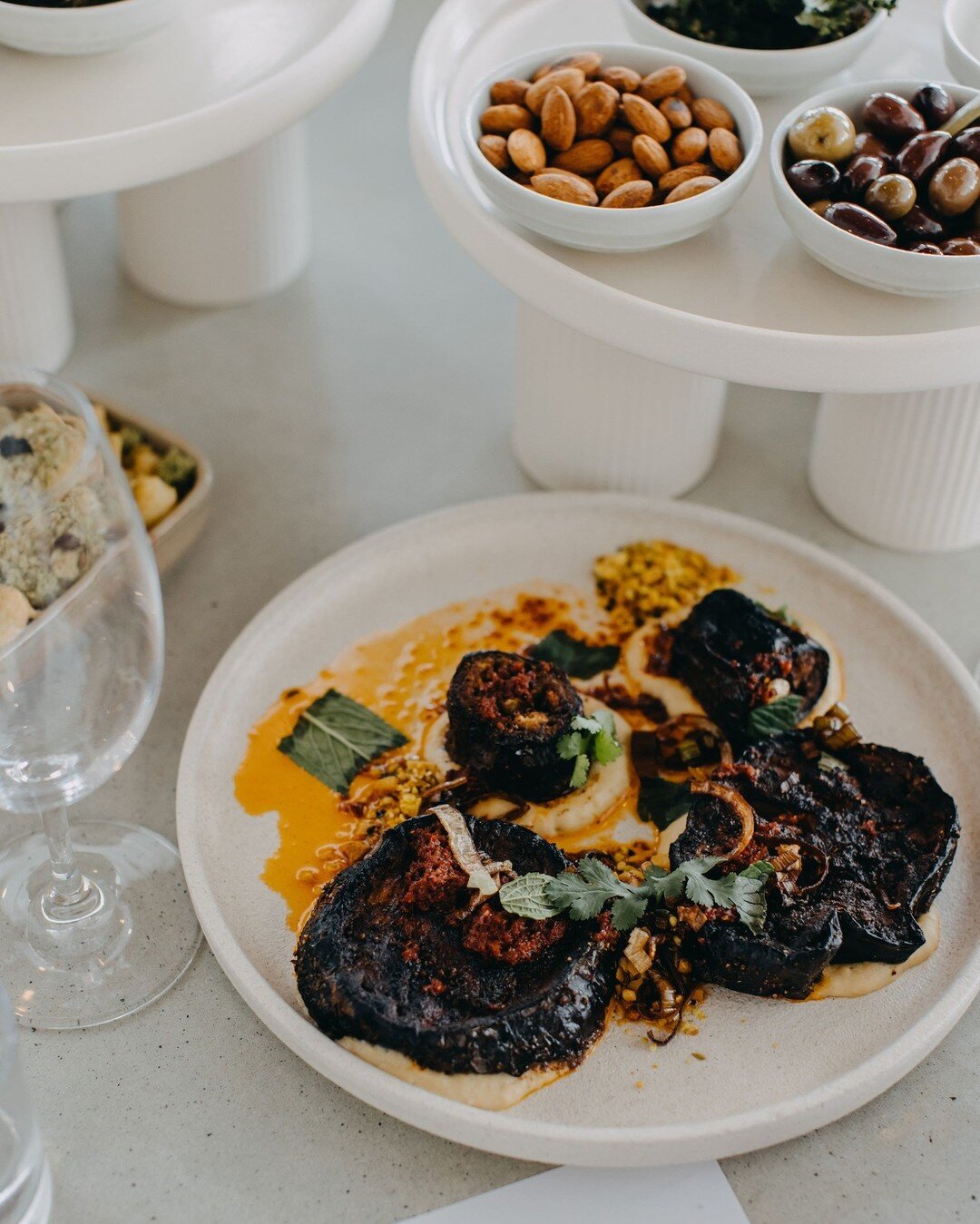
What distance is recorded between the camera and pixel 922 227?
117 centimetres

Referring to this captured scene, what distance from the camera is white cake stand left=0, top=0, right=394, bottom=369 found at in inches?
50.6

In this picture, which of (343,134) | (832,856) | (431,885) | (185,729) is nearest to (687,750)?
(832,856)

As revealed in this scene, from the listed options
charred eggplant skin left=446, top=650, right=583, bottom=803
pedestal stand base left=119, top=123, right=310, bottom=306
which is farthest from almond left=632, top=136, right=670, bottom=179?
pedestal stand base left=119, top=123, right=310, bottom=306

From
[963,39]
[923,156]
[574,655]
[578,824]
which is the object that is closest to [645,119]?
[923,156]

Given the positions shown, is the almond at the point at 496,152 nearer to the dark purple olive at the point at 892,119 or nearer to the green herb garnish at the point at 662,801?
the dark purple olive at the point at 892,119

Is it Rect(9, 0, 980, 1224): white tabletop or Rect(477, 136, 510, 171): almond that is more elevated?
Rect(477, 136, 510, 171): almond

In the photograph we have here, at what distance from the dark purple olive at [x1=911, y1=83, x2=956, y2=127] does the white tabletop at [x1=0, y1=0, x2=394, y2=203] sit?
0.57 m

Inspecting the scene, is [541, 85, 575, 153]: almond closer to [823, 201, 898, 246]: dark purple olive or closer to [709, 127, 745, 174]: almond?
[709, 127, 745, 174]: almond

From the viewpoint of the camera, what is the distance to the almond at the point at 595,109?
125 cm

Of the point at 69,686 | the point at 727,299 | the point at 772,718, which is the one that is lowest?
the point at 772,718

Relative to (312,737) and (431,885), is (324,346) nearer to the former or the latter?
(312,737)

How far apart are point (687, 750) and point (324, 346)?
0.87 m

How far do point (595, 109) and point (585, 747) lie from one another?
562mm

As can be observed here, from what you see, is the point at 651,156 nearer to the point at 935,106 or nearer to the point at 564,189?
the point at 564,189
